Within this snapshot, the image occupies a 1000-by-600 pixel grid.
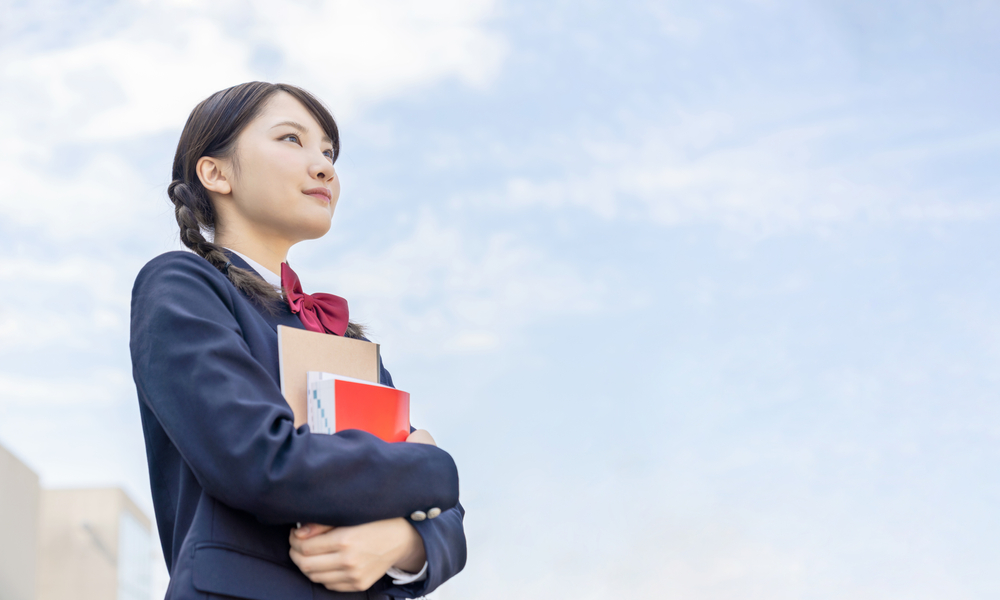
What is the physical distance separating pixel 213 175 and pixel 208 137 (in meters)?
0.08

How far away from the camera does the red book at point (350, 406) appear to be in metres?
1.26

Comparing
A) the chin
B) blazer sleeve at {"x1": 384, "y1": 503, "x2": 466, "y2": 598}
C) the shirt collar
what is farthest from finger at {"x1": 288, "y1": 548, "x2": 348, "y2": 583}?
the chin

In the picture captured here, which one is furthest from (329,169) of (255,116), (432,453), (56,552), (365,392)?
(56,552)

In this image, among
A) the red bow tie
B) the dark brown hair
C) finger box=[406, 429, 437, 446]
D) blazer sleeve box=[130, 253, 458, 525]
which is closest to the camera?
blazer sleeve box=[130, 253, 458, 525]

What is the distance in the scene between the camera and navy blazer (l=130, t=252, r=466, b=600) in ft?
3.60

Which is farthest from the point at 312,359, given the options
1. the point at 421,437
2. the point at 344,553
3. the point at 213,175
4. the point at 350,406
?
the point at 213,175

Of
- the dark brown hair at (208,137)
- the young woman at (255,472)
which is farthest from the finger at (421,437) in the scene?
the dark brown hair at (208,137)

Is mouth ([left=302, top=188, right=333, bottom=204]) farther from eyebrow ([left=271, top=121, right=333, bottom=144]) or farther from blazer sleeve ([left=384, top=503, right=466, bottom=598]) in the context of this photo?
blazer sleeve ([left=384, top=503, right=466, bottom=598])

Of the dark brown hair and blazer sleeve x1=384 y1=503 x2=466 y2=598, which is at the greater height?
the dark brown hair

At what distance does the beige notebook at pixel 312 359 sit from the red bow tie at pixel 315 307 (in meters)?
0.14

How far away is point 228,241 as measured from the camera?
62.0 inches

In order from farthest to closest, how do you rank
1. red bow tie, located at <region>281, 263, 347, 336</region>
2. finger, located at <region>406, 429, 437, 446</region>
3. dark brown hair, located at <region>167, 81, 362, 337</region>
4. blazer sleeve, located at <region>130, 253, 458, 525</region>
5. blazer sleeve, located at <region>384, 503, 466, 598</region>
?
dark brown hair, located at <region>167, 81, 362, 337</region> → red bow tie, located at <region>281, 263, 347, 336</region> → finger, located at <region>406, 429, 437, 446</region> → blazer sleeve, located at <region>384, 503, 466, 598</region> → blazer sleeve, located at <region>130, 253, 458, 525</region>

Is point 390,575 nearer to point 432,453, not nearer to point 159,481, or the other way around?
point 432,453

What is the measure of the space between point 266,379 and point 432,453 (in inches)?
10.1
